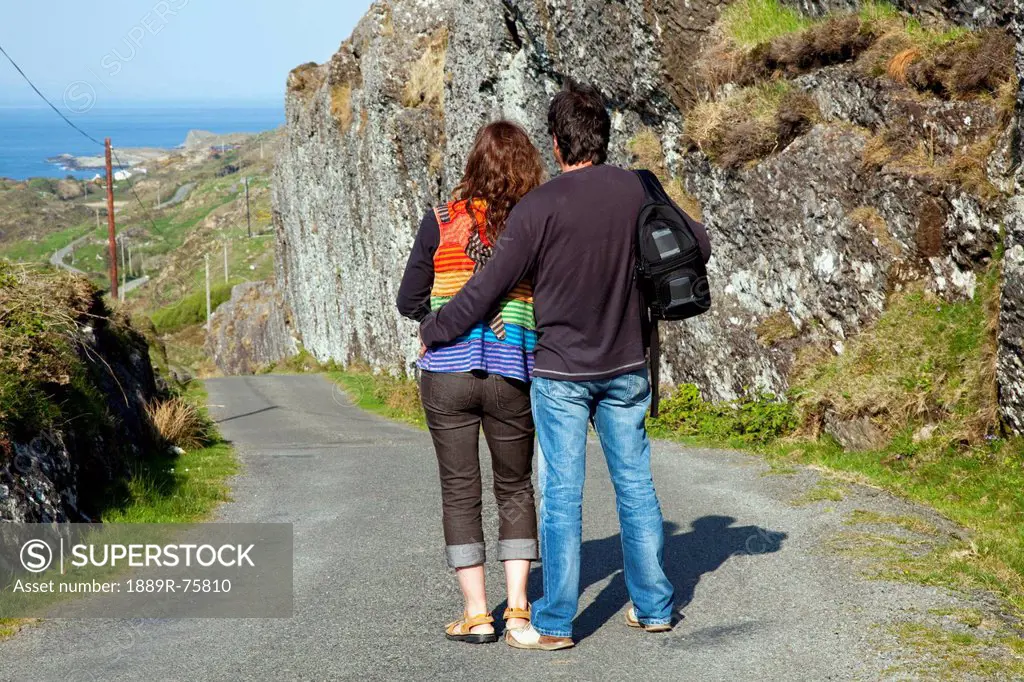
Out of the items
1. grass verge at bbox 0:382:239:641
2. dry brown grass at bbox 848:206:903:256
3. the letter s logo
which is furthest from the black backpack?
dry brown grass at bbox 848:206:903:256

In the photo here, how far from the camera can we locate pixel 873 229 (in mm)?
10844

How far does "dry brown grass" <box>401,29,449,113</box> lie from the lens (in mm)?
25266

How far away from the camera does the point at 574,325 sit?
462cm

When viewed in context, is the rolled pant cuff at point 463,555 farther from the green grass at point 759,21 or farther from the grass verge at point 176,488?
the green grass at point 759,21

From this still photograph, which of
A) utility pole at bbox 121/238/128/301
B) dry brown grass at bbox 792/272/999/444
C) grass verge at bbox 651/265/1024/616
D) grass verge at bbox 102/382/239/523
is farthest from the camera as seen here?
utility pole at bbox 121/238/128/301

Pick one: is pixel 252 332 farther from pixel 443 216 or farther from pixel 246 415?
pixel 443 216

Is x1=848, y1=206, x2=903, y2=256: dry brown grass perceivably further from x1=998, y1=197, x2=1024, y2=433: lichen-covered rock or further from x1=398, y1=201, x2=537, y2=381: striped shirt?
x1=398, y1=201, x2=537, y2=381: striped shirt

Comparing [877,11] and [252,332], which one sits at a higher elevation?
[877,11]

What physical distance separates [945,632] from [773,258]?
7859 millimetres

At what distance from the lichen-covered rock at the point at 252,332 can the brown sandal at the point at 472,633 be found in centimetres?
4207

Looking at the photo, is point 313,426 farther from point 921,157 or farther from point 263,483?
point 921,157

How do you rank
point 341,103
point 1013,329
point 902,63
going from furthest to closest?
point 341,103, point 902,63, point 1013,329

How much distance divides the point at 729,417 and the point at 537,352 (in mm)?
7713

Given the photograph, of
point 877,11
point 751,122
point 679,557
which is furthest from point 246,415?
point 679,557
